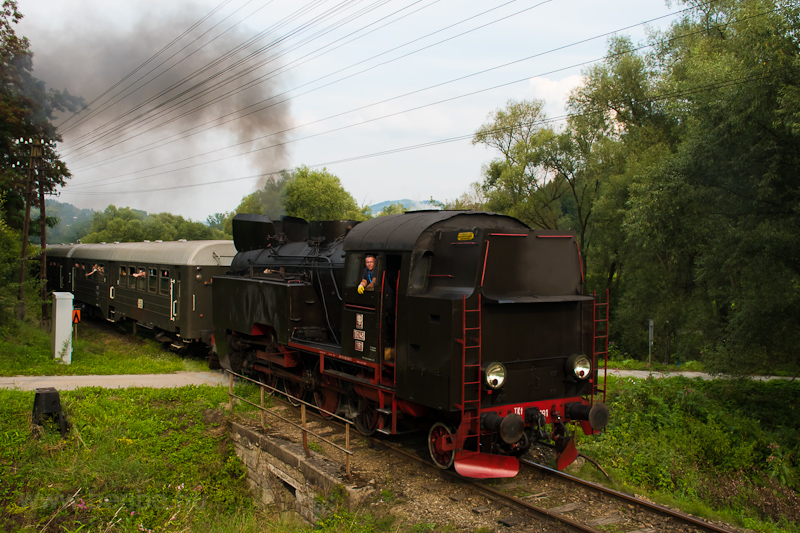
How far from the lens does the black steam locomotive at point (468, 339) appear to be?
6.36 metres

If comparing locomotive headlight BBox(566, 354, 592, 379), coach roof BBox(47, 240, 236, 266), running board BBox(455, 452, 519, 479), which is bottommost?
running board BBox(455, 452, 519, 479)

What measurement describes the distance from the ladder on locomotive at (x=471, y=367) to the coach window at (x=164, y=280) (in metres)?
12.1

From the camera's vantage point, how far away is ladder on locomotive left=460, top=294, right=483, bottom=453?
619cm

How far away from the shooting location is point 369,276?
770 cm

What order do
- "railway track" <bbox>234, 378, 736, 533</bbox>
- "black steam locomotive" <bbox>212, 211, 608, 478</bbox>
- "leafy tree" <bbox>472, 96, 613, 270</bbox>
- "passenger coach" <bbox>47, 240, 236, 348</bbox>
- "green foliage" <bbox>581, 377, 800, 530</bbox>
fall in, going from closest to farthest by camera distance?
"railway track" <bbox>234, 378, 736, 533</bbox> < "black steam locomotive" <bbox>212, 211, 608, 478</bbox> < "green foliage" <bbox>581, 377, 800, 530</bbox> < "passenger coach" <bbox>47, 240, 236, 348</bbox> < "leafy tree" <bbox>472, 96, 613, 270</bbox>

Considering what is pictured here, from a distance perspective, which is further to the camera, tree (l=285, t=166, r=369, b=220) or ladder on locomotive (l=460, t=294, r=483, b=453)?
tree (l=285, t=166, r=369, b=220)

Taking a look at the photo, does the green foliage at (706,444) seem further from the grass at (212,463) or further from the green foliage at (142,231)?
the green foliage at (142,231)

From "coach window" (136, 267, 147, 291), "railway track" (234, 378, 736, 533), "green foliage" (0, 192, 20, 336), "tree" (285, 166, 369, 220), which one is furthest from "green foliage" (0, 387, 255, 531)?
"tree" (285, 166, 369, 220)

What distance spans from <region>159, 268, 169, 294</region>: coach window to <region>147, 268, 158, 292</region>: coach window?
0.50m

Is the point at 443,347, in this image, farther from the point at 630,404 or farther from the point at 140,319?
the point at 140,319

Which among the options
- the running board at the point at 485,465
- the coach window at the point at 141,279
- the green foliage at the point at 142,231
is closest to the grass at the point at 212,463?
the running board at the point at 485,465

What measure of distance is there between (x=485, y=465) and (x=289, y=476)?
2845 millimetres

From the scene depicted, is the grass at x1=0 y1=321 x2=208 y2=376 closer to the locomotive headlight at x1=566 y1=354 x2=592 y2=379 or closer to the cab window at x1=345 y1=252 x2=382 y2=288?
the cab window at x1=345 y1=252 x2=382 y2=288

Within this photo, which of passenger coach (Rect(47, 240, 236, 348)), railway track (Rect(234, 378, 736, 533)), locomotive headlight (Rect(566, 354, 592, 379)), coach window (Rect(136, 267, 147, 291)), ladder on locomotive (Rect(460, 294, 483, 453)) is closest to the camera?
railway track (Rect(234, 378, 736, 533))
